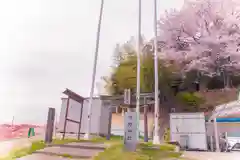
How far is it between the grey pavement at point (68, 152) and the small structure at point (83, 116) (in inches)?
38.9

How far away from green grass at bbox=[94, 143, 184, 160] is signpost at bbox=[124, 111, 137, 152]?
6cm

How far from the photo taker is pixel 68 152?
198 cm

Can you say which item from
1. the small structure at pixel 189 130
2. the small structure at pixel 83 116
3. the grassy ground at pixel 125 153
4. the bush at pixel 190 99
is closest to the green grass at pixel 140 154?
the grassy ground at pixel 125 153

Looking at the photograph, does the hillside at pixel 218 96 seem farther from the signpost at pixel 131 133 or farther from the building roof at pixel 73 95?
the building roof at pixel 73 95

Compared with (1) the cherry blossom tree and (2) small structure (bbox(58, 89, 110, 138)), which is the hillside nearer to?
(1) the cherry blossom tree

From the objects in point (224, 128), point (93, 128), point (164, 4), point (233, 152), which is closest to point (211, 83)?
point (224, 128)

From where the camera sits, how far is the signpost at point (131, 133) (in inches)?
78.8

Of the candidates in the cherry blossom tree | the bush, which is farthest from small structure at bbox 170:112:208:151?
the cherry blossom tree

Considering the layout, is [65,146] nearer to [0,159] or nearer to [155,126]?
[0,159]

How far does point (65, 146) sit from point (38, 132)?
556mm

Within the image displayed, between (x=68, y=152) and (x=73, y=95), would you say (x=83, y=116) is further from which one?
(x=68, y=152)

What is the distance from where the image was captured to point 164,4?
127 inches

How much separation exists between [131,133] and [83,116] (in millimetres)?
1524

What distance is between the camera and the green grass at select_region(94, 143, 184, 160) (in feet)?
6.16
